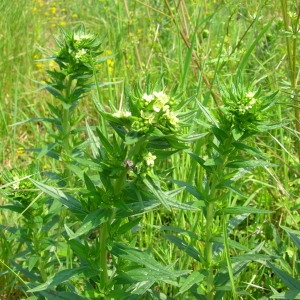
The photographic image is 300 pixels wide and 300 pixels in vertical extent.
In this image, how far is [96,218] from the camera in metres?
1.49

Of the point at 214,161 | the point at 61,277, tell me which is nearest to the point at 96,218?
the point at 61,277

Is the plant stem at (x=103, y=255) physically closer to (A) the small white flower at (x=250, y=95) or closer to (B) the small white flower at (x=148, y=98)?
(B) the small white flower at (x=148, y=98)

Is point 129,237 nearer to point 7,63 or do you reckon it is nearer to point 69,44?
point 69,44

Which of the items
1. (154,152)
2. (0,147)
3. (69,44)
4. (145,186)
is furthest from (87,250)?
(0,147)

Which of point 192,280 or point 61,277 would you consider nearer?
point 61,277

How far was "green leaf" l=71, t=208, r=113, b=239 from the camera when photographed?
145cm

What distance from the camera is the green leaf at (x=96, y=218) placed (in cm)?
145

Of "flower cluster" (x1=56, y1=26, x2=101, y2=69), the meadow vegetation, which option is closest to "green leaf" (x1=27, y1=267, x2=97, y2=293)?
the meadow vegetation

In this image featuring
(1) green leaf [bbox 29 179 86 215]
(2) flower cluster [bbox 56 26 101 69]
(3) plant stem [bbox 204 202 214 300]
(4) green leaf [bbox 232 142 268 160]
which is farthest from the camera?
(2) flower cluster [bbox 56 26 101 69]

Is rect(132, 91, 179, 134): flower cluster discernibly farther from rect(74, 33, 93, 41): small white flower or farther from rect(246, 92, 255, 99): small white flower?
rect(74, 33, 93, 41): small white flower

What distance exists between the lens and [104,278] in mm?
1663

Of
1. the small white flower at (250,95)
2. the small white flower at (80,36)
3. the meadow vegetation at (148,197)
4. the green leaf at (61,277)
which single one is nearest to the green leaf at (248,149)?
the meadow vegetation at (148,197)

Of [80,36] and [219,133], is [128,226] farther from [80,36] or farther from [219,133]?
[80,36]

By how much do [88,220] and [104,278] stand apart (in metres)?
0.31
